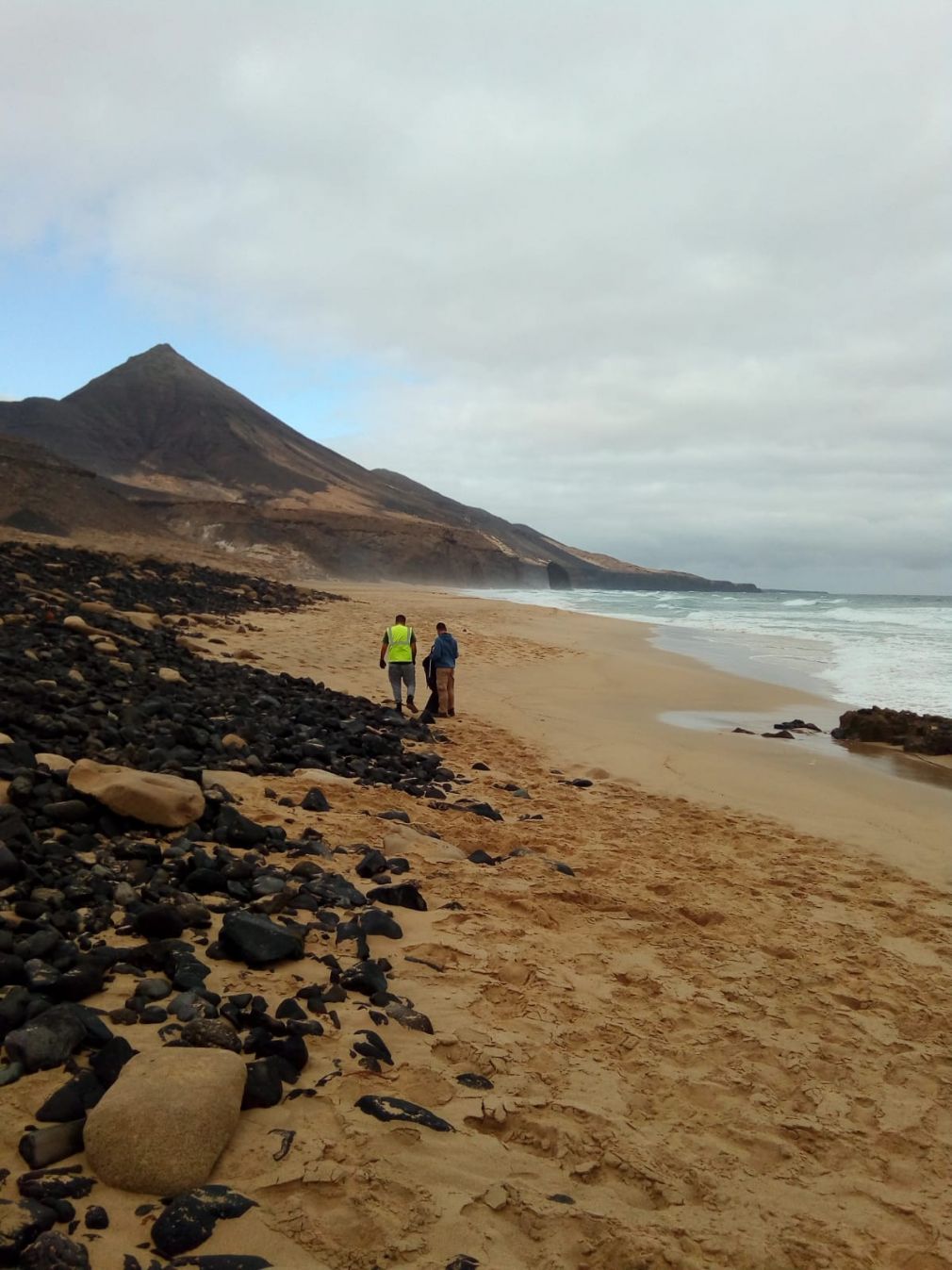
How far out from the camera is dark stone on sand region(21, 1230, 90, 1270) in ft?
5.85

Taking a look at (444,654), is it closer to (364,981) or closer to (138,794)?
(138,794)

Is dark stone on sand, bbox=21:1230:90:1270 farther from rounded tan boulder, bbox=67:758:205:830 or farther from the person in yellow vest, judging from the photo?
the person in yellow vest

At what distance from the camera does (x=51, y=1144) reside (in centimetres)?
212

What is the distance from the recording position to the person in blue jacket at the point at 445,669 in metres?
11.1

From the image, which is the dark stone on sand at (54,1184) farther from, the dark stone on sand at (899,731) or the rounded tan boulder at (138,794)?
the dark stone on sand at (899,731)

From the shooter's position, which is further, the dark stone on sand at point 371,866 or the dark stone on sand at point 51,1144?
the dark stone on sand at point 371,866

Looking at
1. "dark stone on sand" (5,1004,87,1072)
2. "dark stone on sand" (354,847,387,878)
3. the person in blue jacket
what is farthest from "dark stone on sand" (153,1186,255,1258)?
the person in blue jacket

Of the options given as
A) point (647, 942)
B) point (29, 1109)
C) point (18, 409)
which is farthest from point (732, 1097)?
point (18, 409)

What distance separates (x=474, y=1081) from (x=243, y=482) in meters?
97.3

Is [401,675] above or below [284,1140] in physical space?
above

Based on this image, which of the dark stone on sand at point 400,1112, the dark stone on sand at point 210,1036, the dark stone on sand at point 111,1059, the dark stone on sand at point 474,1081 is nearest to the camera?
the dark stone on sand at point 111,1059

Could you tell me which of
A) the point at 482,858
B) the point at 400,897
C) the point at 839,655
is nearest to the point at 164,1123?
the point at 400,897

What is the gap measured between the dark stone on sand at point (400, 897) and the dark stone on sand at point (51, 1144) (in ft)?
7.12

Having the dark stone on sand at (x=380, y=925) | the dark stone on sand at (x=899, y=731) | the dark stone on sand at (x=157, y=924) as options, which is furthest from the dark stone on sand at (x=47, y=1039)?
the dark stone on sand at (x=899, y=731)
